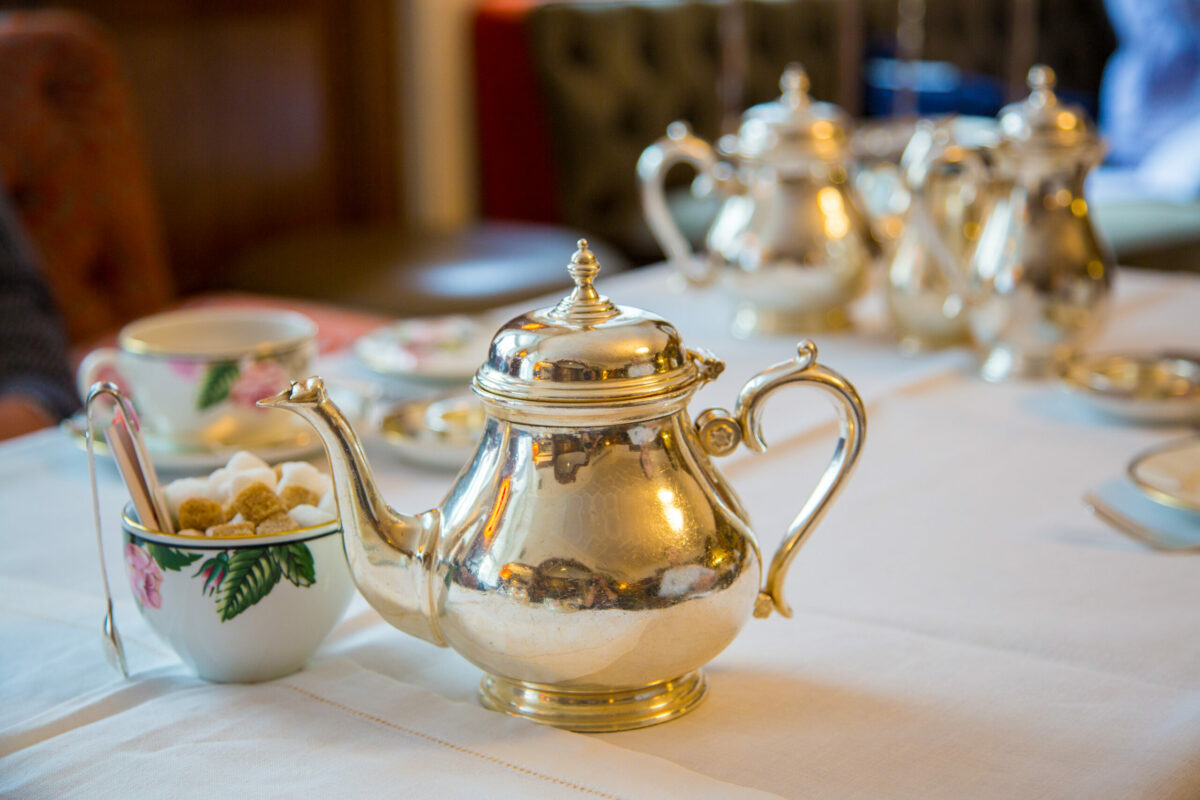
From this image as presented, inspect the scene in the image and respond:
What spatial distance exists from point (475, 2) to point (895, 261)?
5.27 ft

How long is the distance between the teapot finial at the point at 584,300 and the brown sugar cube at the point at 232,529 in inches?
5.5

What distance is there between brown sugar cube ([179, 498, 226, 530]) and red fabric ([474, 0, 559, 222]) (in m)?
1.83

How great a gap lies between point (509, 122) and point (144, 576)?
1952 millimetres

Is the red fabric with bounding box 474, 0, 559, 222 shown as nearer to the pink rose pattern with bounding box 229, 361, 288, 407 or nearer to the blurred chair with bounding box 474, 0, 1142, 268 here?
the blurred chair with bounding box 474, 0, 1142, 268

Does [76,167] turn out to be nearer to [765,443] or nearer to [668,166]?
[668,166]

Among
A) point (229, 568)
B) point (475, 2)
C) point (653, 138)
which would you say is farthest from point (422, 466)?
point (475, 2)

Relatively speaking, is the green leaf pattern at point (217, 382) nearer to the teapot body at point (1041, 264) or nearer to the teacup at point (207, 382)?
the teacup at point (207, 382)

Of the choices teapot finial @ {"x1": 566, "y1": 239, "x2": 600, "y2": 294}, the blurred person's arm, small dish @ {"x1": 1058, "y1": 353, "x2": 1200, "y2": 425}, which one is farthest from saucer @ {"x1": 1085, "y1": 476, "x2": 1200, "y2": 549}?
the blurred person's arm

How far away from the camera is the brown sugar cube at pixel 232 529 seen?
0.45 metres

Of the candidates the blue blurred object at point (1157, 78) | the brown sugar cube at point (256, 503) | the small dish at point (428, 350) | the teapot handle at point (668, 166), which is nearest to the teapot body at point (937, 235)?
the teapot handle at point (668, 166)

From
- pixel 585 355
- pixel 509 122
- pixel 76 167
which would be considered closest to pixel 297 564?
pixel 585 355

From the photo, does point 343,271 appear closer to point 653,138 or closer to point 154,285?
point 154,285

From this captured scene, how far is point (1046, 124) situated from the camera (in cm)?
82

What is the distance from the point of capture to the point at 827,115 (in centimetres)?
95
